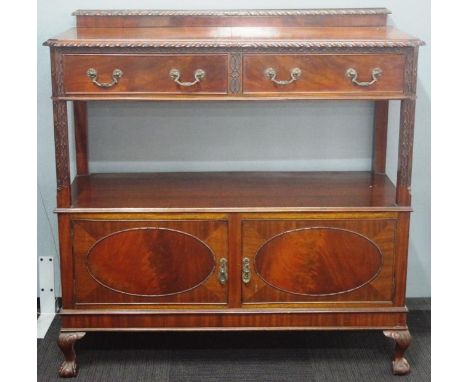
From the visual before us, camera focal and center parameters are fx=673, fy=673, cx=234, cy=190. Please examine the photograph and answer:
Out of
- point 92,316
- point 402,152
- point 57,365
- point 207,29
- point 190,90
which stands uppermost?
point 207,29

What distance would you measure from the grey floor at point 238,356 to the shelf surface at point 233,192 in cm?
41

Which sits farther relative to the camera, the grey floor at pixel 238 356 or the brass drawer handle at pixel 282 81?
the grey floor at pixel 238 356

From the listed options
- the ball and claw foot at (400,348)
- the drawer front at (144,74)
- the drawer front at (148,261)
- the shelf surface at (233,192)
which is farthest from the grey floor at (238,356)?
the drawer front at (144,74)

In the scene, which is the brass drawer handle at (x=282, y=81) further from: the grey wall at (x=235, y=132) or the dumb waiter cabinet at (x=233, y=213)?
the grey wall at (x=235, y=132)

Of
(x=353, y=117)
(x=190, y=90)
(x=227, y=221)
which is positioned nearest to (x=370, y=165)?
(x=353, y=117)

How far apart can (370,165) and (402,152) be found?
12.9 inches

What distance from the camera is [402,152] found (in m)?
1.48

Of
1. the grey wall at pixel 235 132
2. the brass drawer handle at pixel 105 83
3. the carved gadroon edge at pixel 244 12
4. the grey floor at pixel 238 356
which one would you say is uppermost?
the carved gadroon edge at pixel 244 12

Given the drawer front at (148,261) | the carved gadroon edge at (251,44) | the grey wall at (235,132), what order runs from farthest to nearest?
1. the grey wall at (235,132)
2. the drawer front at (148,261)
3. the carved gadroon edge at (251,44)

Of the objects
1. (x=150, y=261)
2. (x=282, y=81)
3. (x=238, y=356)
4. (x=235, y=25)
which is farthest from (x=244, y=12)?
(x=238, y=356)

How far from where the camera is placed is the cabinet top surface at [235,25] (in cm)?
146

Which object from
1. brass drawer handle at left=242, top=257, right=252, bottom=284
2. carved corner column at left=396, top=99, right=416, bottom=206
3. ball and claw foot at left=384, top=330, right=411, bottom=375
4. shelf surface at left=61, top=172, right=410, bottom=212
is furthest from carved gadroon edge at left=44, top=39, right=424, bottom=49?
ball and claw foot at left=384, top=330, right=411, bottom=375

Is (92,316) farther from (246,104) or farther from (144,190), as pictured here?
(246,104)

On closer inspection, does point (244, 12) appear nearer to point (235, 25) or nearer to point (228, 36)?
point (235, 25)
